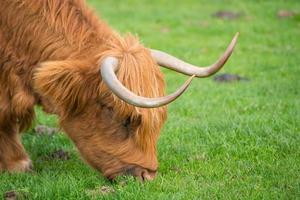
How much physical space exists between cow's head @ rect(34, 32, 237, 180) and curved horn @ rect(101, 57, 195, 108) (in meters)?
0.01

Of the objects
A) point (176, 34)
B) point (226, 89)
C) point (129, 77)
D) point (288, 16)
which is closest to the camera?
point (129, 77)

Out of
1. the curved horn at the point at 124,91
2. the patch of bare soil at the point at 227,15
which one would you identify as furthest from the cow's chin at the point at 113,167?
the patch of bare soil at the point at 227,15

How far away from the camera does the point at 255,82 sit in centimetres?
1035

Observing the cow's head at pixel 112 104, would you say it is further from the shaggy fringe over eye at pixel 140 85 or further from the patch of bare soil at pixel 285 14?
the patch of bare soil at pixel 285 14

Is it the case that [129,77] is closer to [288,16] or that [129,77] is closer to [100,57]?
[100,57]

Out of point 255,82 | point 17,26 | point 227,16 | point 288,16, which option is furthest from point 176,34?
point 17,26

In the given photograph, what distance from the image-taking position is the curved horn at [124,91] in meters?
4.95

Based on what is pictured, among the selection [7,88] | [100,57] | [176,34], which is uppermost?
[100,57]

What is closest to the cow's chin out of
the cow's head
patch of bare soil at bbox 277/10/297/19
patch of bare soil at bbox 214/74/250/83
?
the cow's head

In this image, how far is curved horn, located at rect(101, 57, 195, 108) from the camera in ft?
16.3

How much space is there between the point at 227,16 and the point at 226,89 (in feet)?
21.4

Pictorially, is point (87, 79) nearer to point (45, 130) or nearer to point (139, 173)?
point (139, 173)

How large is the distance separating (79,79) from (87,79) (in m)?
0.07

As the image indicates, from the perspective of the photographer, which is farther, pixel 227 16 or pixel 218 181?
pixel 227 16
